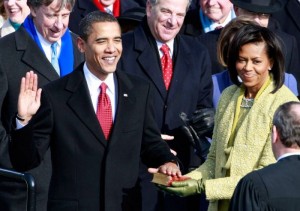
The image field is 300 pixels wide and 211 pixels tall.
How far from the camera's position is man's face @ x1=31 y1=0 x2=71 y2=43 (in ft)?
28.4

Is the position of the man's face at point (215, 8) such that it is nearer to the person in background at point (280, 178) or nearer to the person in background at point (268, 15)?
the person in background at point (268, 15)

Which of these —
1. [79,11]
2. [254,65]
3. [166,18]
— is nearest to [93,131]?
[254,65]

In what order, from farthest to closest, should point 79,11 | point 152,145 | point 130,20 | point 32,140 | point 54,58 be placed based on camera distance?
1. point 79,11
2. point 130,20
3. point 54,58
4. point 152,145
5. point 32,140

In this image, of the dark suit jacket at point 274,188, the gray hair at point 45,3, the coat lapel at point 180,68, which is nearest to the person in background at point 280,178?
the dark suit jacket at point 274,188

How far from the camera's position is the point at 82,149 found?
293 inches

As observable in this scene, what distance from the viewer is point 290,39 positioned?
32.9 ft

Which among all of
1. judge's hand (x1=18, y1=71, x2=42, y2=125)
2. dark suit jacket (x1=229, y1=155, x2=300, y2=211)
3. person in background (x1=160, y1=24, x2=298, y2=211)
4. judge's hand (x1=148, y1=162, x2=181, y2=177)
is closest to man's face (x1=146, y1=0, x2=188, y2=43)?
person in background (x1=160, y1=24, x2=298, y2=211)

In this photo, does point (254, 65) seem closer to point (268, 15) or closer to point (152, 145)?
point (152, 145)

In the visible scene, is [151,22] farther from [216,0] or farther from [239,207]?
[239,207]

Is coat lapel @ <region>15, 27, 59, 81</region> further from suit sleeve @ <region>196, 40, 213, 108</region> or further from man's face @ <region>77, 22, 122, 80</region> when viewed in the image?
suit sleeve @ <region>196, 40, 213, 108</region>

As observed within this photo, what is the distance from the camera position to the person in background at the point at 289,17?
11281mm

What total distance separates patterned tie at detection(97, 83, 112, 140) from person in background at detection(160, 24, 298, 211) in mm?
536

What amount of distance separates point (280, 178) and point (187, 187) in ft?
3.95

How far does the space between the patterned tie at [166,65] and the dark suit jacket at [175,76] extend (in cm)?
4
